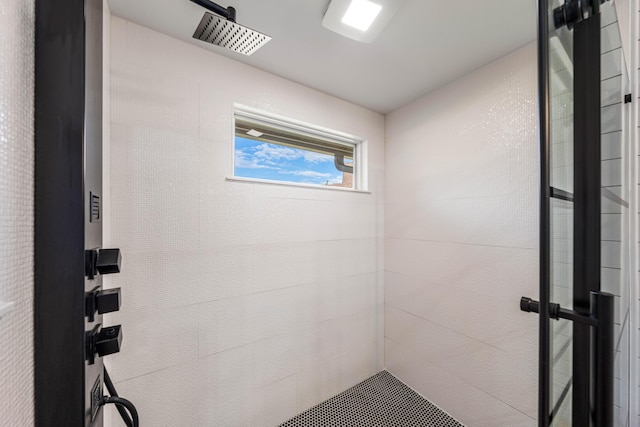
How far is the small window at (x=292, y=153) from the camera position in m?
1.84

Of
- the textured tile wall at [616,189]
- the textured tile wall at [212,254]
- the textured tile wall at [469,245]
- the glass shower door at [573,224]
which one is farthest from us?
the textured tile wall at [469,245]

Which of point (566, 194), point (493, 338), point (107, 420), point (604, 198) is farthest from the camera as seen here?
point (493, 338)

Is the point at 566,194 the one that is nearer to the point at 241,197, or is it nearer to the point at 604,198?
the point at 604,198

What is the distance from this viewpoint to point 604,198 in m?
0.76

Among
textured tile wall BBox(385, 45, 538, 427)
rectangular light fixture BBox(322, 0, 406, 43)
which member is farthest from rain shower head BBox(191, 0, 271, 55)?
textured tile wall BBox(385, 45, 538, 427)

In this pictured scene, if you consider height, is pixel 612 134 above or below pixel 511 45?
below

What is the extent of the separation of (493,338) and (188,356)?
197cm

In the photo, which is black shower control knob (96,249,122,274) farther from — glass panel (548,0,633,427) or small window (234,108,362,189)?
small window (234,108,362,189)

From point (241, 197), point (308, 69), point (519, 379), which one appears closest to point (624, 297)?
point (519, 379)

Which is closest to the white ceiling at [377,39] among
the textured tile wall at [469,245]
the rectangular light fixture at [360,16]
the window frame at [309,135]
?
the rectangular light fixture at [360,16]

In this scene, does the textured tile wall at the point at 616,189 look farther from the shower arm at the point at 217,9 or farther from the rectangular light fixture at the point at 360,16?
the shower arm at the point at 217,9

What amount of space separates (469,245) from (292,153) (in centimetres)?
154

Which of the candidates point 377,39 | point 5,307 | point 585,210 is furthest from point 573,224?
point 377,39

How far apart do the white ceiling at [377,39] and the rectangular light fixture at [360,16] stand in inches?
3.3
